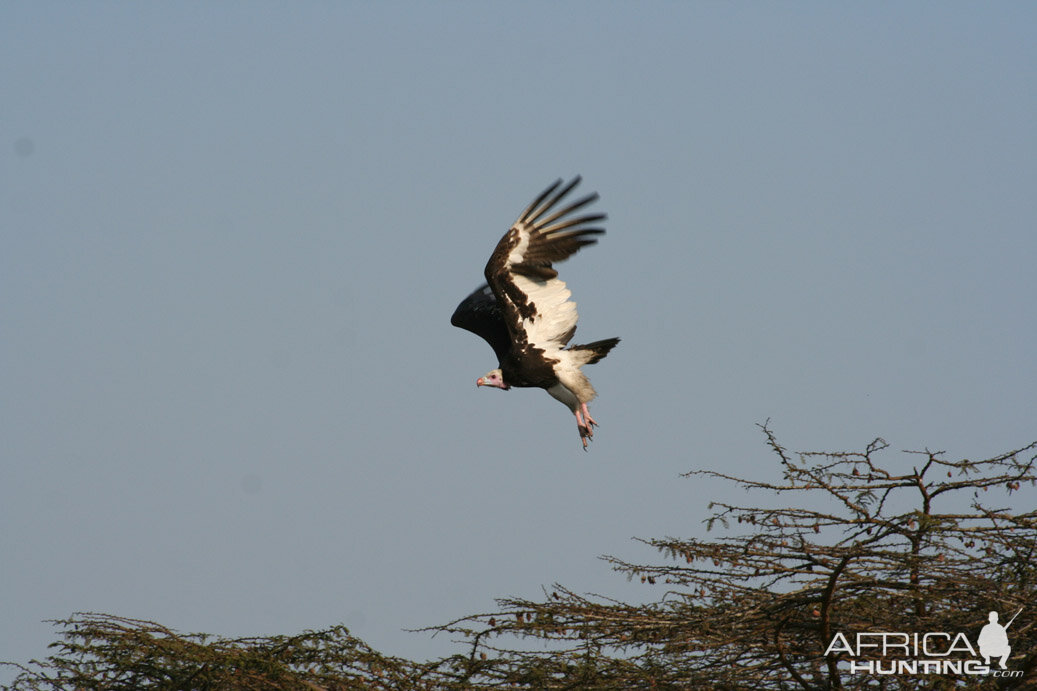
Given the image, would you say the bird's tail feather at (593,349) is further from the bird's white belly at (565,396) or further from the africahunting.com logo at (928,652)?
the africahunting.com logo at (928,652)

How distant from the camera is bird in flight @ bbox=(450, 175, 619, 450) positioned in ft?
38.7

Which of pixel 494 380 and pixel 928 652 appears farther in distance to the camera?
pixel 494 380

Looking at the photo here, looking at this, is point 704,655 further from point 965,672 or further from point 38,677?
point 38,677

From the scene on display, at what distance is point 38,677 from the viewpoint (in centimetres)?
950

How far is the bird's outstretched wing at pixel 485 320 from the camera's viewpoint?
45.5 ft

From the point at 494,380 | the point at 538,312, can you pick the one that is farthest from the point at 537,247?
the point at 494,380

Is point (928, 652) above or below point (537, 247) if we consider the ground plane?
below

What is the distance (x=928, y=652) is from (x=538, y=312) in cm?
598

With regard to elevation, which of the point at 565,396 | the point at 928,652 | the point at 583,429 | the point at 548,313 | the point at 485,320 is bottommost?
the point at 928,652

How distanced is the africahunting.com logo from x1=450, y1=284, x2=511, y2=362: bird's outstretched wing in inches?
275

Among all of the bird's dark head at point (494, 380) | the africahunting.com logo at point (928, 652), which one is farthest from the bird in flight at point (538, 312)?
the africahunting.com logo at point (928, 652)

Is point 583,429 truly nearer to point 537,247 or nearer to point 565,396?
point 565,396

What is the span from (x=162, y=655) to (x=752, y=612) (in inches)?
185

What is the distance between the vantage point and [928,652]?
739cm
